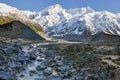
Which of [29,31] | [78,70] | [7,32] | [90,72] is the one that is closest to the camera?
[90,72]

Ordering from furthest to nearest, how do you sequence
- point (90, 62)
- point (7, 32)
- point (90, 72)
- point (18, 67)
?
point (7, 32) → point (90, 62) → point (18, 67) → point (90, 72)

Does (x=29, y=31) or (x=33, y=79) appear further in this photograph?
(x=29, y=31)

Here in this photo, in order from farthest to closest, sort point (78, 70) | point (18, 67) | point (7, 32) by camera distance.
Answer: point (7, 32) < point (18, 67) < point (78, 70)

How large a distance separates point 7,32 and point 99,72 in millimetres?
106432

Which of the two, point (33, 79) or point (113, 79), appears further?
point (33, 79)

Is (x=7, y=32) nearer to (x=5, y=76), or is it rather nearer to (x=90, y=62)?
(x=90, y=62)

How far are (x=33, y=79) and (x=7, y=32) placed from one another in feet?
345

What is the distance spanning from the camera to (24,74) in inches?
1192

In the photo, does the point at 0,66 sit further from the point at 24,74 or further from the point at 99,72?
the point at 99,72

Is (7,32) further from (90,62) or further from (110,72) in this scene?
(110,72)

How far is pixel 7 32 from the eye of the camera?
131 metres

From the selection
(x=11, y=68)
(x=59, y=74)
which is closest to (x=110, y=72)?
(x=59, y=74)

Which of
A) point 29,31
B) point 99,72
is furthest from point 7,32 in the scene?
point 99,72

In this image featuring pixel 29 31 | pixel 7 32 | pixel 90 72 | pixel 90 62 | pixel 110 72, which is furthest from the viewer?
pixel 29 31
